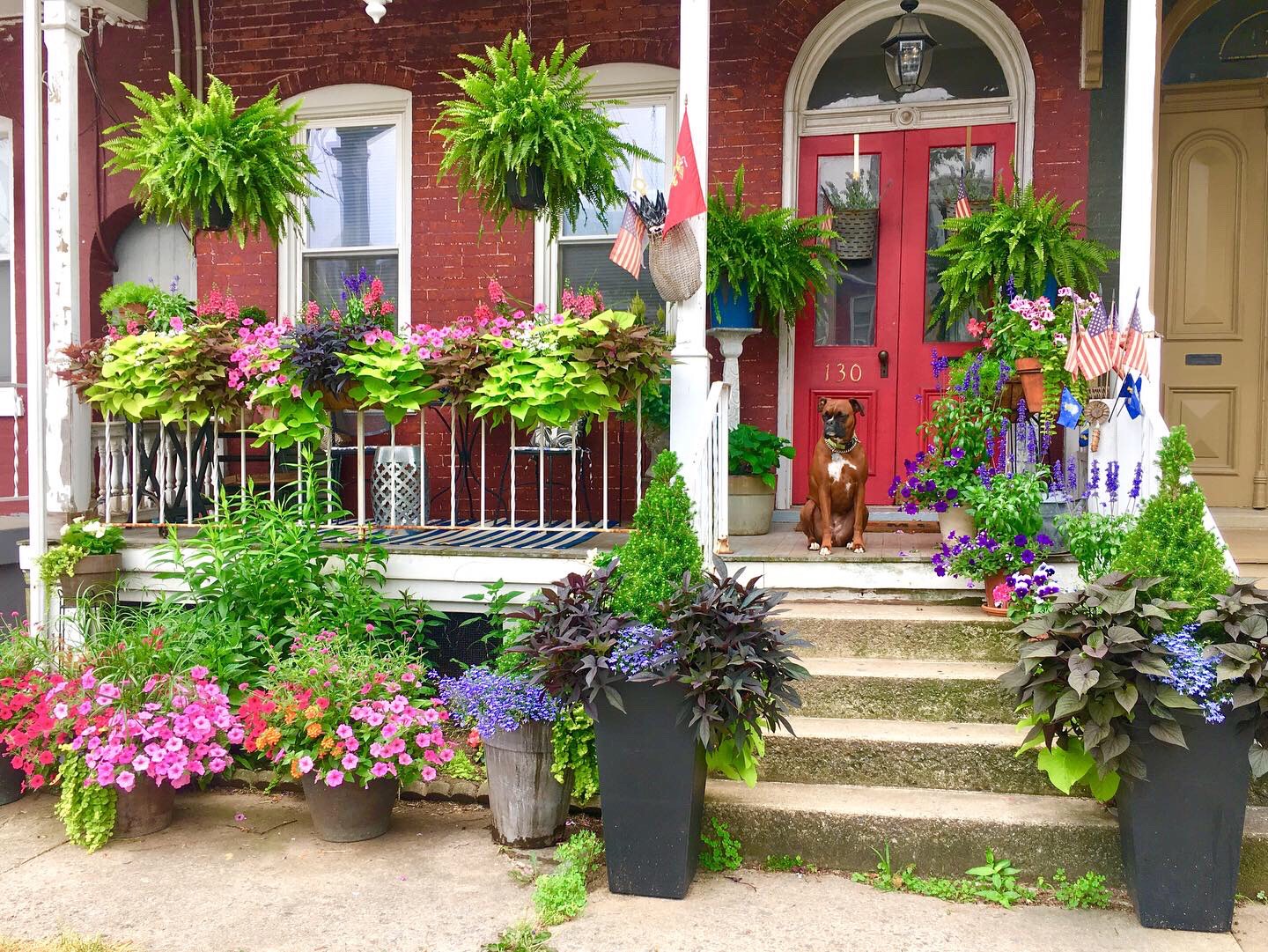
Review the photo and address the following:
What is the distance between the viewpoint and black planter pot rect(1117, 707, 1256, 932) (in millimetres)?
3000

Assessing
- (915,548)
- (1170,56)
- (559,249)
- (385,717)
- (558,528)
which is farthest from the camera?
(559,249)

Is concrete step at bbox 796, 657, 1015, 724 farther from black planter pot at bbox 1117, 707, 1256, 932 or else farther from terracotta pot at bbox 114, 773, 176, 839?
terracotta pot at bbox 114, 773, 176, 839

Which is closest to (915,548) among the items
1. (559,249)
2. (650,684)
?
(650,684)

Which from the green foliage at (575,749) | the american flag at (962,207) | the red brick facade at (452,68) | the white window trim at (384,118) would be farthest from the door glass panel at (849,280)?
the green foliage at (575,749)

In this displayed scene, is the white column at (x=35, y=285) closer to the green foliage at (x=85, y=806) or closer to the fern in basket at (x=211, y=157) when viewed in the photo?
the fern in basket at (x=211, y=157)

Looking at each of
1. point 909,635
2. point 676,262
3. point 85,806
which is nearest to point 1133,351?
point 909,635

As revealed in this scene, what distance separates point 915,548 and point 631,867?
7.54ft

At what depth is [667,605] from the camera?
331cm

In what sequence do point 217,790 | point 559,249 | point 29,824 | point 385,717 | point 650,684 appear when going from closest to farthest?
point 650,684
point 385,717
point 29,824
point 217,790
point 559,249

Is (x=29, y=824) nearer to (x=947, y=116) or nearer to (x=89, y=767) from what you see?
(x=89, y=767)

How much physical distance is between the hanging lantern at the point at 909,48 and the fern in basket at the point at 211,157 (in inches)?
128

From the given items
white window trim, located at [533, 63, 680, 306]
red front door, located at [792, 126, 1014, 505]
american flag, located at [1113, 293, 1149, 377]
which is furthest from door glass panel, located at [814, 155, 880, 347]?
american flag, located at [1113, 293, 1149, 377]

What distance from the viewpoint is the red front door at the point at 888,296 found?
616cm

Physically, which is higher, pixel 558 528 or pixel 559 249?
pixel 559 249
